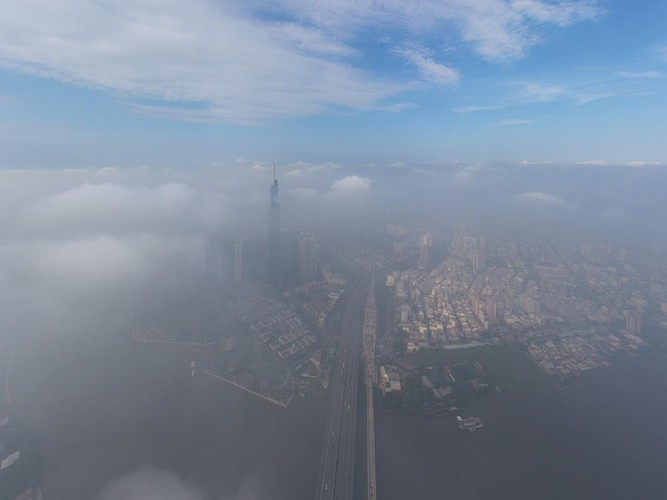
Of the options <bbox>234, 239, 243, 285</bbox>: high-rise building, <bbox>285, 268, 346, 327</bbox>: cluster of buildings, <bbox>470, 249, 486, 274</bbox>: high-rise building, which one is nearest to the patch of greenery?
<bbox>285, 268, 346, 327</bbox>: cluster of buildings

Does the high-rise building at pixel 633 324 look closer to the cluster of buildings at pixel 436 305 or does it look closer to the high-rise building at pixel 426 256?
the cluster of buildings at pixel 436 305

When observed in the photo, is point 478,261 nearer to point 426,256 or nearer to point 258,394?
point 426,256

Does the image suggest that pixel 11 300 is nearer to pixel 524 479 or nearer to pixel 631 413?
pixel 524 479

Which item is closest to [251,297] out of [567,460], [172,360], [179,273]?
[179,273]

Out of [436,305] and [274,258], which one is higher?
[274,258]

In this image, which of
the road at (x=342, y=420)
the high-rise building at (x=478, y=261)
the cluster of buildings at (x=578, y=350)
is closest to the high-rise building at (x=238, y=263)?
the road at (x=342, y=420)

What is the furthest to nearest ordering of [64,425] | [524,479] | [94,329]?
1. [94,329]
2. [64,425]
3. [524,479]

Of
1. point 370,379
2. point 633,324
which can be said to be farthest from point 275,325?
point 633,324
